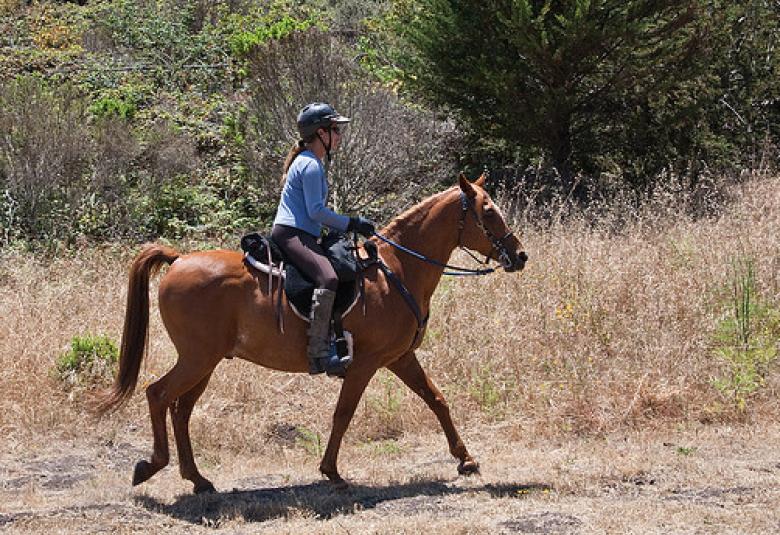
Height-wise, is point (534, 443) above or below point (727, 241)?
below

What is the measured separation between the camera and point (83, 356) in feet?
32.5

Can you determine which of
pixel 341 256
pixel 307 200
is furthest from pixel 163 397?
pixel 307 200

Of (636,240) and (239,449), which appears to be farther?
(636,240)

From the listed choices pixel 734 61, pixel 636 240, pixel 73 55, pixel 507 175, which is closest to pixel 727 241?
pixel 636 240

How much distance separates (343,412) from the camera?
25.0 ft

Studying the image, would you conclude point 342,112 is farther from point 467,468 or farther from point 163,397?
point 163,397

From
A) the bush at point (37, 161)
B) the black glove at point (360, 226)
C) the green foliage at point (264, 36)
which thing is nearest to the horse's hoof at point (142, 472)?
the black glove at point (360, 226)

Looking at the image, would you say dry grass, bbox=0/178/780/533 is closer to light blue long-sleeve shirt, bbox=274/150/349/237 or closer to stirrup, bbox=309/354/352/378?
stirrup, bbox=309/354/352/378

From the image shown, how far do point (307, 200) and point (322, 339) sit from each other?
989mm

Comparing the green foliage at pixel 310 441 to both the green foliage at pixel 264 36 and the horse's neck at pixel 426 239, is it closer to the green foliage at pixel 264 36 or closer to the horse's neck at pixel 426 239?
the horse's neck at pixel 426 239

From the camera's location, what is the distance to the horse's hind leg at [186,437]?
7645 millimetres

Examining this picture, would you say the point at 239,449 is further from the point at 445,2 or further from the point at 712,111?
the point at 712,111

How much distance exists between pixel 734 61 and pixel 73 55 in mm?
12670

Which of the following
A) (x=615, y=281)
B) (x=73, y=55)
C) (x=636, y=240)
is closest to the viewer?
(x=615, y=281)
